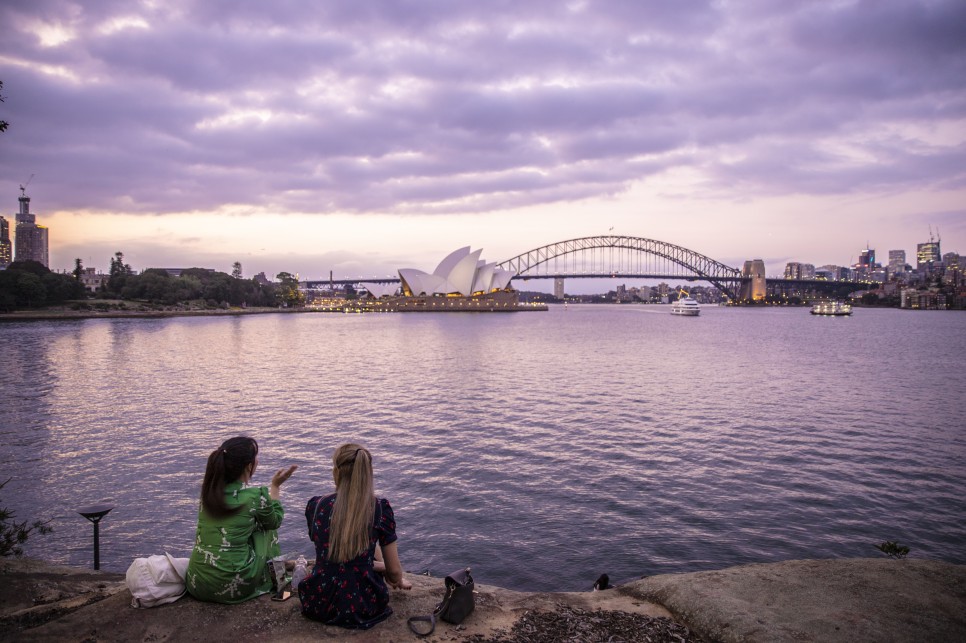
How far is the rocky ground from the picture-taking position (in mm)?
4770

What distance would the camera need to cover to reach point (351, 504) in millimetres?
4504

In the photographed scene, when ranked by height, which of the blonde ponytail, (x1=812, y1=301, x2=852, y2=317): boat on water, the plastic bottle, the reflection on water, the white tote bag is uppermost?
(x1=812, y1=301, x2=852, y2=317): boat on water

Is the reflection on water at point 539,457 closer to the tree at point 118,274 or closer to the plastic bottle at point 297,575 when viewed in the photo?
the plastic bottle at point 297,575

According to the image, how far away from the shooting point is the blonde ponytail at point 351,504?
4453 millimetres

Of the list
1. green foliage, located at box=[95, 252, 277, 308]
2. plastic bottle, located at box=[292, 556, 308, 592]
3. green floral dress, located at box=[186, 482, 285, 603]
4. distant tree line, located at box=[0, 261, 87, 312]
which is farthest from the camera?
green foliage, located at box=[95, 252, 277, 308]

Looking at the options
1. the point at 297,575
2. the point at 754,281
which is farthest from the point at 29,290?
the point at 754,281

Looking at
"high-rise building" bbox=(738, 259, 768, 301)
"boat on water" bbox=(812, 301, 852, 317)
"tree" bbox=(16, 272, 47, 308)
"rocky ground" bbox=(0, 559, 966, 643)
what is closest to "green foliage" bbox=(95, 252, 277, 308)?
"tree" bbox=(16, 272, 47, 308)

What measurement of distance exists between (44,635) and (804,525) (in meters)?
11.3

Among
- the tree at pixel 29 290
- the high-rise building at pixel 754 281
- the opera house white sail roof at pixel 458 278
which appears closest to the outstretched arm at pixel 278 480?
the tree at pixel 29 290

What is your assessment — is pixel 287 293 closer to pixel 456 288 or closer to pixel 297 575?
pixel 456 288

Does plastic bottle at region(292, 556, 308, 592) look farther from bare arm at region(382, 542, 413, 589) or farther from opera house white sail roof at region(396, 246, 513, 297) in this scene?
opera house white sail roof at region(396, 246, 513, 297)

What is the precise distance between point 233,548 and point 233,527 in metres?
0.25

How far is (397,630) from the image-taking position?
4.84 meters

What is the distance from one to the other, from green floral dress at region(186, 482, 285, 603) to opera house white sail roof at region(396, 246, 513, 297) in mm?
138339
